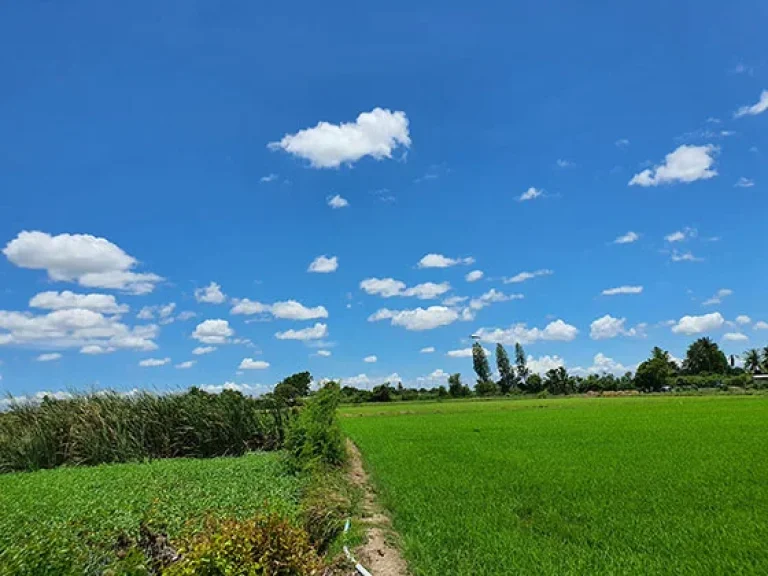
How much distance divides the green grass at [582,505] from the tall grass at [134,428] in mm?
3056

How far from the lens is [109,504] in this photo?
631 centimetres

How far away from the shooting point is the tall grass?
12.5m

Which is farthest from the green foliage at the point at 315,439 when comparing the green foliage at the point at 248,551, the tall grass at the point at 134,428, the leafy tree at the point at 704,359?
the leafy tree at the point at 704,359

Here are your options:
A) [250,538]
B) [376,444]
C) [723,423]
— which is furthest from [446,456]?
[723,423]

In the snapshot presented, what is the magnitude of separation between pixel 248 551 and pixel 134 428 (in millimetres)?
Result: 10680

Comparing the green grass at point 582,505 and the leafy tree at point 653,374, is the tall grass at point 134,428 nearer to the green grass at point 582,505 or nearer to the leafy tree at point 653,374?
the green grass at point 582,505

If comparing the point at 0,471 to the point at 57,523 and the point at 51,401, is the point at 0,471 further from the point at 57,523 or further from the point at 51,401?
the point at 57,523

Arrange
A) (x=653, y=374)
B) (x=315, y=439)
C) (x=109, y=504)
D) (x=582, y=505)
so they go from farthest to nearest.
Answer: (x=653, y=374) < (x=315, y=439) < (x=582, y=505) < (x=109, y=504)

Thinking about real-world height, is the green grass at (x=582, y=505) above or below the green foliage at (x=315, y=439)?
below

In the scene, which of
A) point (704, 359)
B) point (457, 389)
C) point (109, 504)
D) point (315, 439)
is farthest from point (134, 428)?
point (704, 359)

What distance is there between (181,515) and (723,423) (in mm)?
18455

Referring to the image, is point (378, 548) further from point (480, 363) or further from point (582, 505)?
point (480, 363)

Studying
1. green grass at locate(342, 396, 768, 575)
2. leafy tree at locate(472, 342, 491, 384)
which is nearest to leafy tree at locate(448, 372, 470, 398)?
leafy tree at locate(472, 342, 491, 384)

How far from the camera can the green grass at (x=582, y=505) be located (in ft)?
15.9
